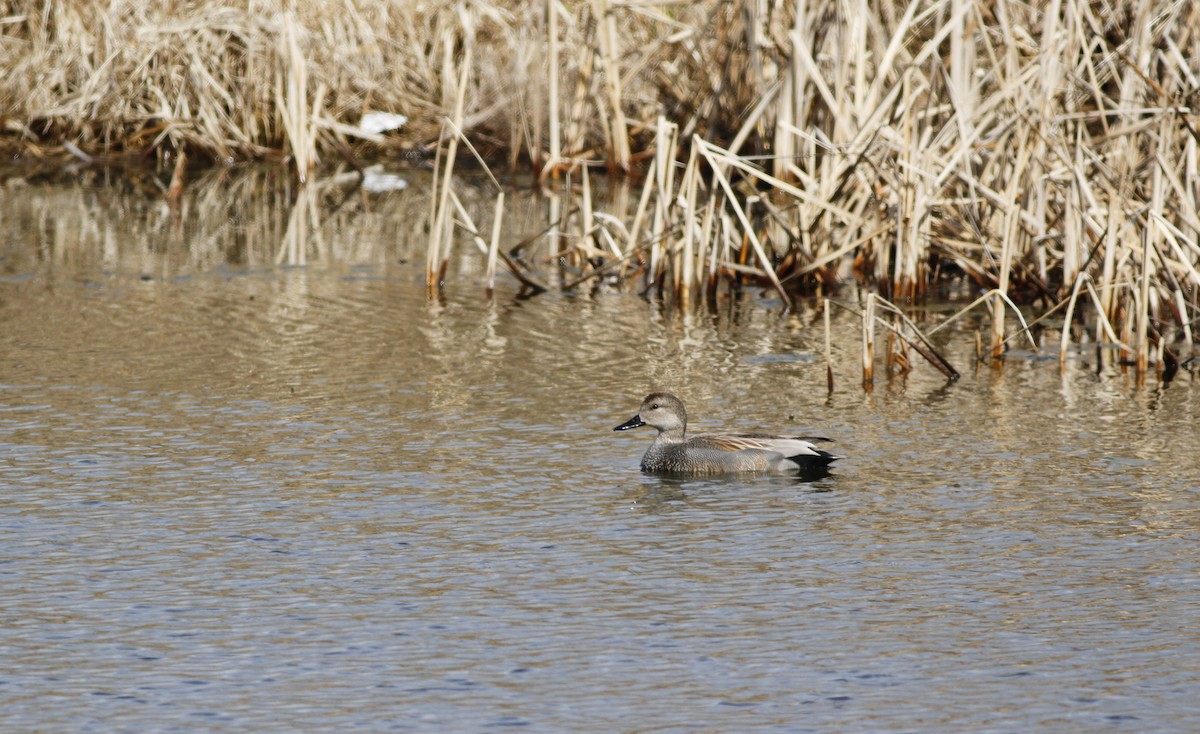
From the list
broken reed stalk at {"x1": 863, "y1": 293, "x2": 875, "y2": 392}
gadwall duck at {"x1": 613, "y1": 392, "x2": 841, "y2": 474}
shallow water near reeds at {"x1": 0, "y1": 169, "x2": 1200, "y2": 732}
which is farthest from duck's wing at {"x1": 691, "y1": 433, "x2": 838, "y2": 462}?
broken reed stalk at {"x1": 863, "y1": 293, "x2": 875, "y2": 392}

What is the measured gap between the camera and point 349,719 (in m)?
4.85

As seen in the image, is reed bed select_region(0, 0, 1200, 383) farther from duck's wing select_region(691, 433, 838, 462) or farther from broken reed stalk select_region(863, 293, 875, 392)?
duck's wing select_region(691, 433, 838, 462)

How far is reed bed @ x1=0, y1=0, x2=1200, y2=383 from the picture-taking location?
33.9ft

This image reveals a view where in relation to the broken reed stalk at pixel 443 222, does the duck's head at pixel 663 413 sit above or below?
below

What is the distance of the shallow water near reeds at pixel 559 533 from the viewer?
5082mm

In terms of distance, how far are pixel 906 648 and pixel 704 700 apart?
2.60ft

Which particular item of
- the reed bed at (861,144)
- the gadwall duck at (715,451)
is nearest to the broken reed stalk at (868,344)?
the reed bed at (861,144)

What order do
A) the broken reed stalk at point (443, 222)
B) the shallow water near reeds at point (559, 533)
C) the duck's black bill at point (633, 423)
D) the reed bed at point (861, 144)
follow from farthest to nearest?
the broken reed stalk at point (443, 222) < the reed bed at point (861, 144) < the duck's black bill at point (633, 423) < the shallow water near reeds at point (559, 533)

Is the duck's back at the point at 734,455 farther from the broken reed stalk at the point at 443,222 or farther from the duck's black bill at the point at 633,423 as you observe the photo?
the broken reed stalk at the point at 443,222

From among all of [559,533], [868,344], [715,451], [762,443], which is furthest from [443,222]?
[559,533]

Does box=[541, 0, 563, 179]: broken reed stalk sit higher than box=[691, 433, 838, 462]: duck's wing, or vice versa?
box=[541, 0, 563, 179]: broken reed stalk

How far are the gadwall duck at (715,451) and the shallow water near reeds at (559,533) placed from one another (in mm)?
90

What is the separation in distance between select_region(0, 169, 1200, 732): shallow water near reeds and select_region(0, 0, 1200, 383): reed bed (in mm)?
601

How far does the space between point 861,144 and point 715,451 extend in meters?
4.33
